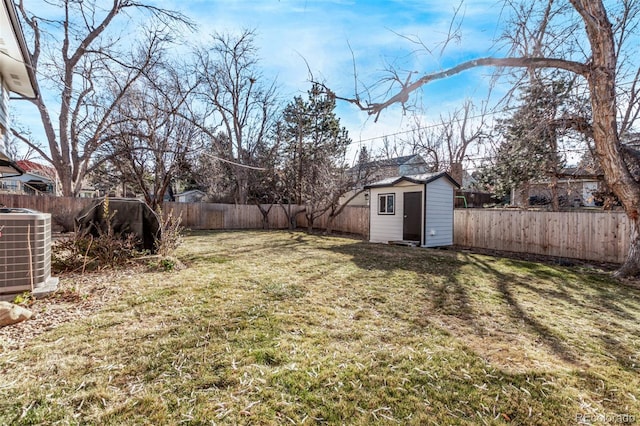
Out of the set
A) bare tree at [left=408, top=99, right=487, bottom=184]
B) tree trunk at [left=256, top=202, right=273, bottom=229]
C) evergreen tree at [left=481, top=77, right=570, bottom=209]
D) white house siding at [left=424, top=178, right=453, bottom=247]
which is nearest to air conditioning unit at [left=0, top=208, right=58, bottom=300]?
evergreen tree at [left=481, top=77, right=570, bottom=209]

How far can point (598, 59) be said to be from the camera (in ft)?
16.1

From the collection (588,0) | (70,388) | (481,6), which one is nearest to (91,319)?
(70,388)

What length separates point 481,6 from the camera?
316 cm

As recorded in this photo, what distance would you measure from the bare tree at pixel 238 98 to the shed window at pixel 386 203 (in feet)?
30.3

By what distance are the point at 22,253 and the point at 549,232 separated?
10680 millimetres

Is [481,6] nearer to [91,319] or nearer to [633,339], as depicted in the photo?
[633,339]

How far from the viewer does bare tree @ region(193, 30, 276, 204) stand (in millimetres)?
16469

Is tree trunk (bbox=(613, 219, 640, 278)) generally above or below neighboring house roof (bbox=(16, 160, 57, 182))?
below

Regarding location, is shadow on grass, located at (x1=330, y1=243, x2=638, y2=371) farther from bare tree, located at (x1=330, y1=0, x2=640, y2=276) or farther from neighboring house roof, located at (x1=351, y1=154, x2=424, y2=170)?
neighboring house roof, located at (x1=351, y1=154, x2=424, y2=170)

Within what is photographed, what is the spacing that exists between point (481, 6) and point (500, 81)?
106 cm

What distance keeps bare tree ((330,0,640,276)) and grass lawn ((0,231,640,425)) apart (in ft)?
7.45

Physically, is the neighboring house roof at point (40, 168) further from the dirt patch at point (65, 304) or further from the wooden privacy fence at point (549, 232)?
the wooden privacy fence at point (549, 232)

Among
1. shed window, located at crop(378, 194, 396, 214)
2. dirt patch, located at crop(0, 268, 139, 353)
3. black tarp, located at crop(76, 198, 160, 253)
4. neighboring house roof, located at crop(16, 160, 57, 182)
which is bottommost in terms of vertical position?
dirt patch, located at crop(0, 268, 139, 353)

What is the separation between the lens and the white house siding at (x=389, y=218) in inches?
388
